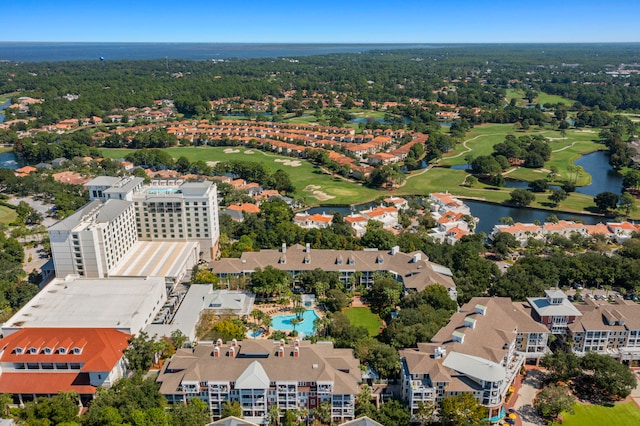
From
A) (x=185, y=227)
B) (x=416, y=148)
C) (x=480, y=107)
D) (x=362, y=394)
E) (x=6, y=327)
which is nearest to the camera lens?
(x=362, y=394)

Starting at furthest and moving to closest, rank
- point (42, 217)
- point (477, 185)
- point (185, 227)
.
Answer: point (477, 185), point (42, 217), point (185, 227)

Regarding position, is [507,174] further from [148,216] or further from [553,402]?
[553,402]

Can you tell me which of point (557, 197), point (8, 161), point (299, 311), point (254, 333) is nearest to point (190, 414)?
point (254, 333)

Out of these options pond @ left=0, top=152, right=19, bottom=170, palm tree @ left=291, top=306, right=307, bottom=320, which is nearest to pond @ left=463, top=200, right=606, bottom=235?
palm tree @ left=291, top=306, right=307, bottom=320

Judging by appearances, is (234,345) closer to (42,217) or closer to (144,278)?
(144,278)

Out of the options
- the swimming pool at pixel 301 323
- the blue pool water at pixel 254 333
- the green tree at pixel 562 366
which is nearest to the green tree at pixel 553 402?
the green tree at pixel 562 366

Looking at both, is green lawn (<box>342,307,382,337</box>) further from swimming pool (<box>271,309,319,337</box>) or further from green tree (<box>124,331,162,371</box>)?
green tree (<box>124,331,162,371</box>)

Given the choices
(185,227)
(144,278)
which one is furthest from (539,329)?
(185,227)

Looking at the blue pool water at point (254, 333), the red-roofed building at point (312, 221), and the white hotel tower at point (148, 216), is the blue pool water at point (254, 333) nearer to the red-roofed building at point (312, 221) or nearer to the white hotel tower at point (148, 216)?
the white hotel tower at point (148, 216)
